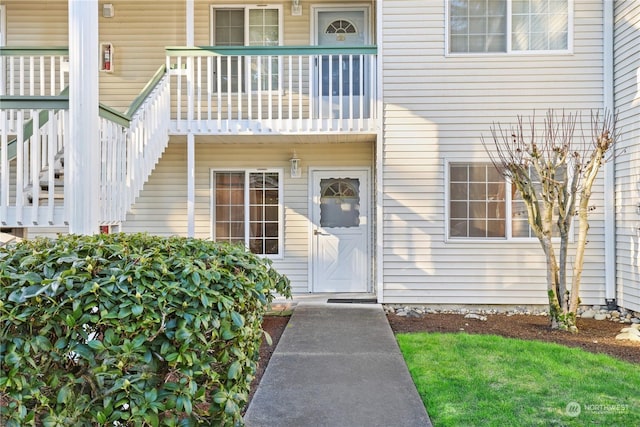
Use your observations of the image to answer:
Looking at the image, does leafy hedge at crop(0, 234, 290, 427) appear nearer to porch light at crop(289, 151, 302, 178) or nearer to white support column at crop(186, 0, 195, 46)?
white support column at crop(186, 0, 195, 46)

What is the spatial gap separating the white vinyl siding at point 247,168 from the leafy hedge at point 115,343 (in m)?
5.24

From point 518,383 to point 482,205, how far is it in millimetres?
3482

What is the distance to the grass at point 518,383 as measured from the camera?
308cm

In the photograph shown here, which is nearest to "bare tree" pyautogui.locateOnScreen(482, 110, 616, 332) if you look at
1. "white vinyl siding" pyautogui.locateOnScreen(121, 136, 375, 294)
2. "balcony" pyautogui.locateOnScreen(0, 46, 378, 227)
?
"balcony" pyautogui.locateOnScreen(0, 46, 378, 227)

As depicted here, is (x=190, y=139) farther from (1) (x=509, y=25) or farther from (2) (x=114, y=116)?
(1) (x=509, y=25)

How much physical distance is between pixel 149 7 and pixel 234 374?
24.4 feet

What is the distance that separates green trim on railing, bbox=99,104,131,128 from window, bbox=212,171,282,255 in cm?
257

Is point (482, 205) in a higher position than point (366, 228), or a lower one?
higher

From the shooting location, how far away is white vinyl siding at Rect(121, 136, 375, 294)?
754 cm

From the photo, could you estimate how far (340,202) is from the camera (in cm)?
762

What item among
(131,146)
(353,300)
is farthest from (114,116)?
(353,300)

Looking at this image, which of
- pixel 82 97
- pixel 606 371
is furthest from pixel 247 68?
pixel 606 371

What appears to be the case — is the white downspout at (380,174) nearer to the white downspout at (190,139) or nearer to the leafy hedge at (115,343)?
the white downspout at (190,139)

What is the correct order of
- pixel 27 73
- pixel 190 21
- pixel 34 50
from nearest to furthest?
pixel 34 50 < pixel 190 21 < pixel 27 73
